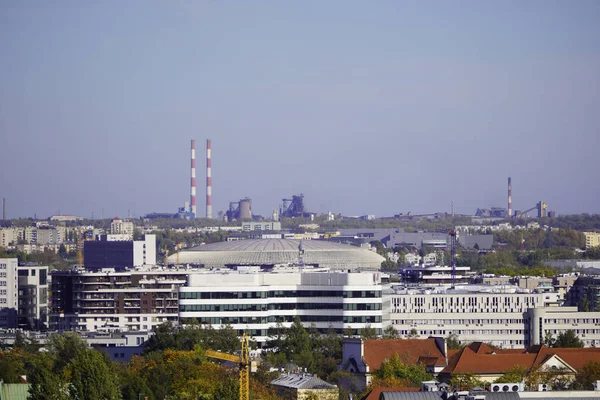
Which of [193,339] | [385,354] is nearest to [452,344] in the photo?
[385,354]

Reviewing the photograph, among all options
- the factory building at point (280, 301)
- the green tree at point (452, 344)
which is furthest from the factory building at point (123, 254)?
the green tree at point (452, 344)

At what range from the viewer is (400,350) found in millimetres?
76750

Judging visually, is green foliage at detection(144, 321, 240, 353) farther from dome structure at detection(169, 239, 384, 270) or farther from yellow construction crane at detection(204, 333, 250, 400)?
dome structure at detection(169, 239, 384, 270)

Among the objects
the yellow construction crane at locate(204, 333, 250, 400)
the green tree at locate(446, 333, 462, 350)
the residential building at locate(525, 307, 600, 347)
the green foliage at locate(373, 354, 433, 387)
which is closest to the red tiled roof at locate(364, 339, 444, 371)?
the green foliage at locate(373, 354, 433, 387)

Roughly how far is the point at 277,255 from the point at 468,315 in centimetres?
5547

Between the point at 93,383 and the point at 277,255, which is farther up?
the point at 277,255

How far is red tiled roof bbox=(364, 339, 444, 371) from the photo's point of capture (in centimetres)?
7531

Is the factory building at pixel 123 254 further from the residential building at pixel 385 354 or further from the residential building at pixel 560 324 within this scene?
the residential building at pixel 385 354

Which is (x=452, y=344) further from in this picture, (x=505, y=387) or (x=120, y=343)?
(x=505, y=387)

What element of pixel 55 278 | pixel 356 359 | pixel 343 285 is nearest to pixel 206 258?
pixel 55 278

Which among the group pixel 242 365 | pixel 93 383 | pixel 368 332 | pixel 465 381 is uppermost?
pixel 242 365

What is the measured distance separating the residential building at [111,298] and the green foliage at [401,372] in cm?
4407

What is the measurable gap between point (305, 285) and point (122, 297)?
24026 millimetres

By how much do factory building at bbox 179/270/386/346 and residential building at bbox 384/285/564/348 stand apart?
27.4 feet
